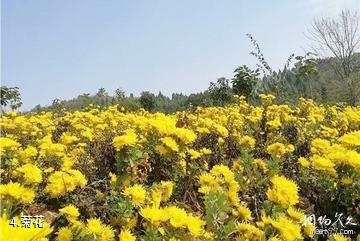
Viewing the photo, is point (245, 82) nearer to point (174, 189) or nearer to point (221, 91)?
point (221, 91)

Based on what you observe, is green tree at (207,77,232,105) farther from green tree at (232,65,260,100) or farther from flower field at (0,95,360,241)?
flower field at (0,95,360,241)

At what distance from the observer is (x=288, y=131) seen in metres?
5.86

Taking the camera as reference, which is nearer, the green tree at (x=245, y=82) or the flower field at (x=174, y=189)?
the flower field at (x=174, y=189)

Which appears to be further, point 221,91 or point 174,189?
point 221,91

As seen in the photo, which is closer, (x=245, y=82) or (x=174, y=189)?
(x=174, y=189)

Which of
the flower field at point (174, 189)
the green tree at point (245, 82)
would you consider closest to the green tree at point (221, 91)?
the green tree at point (245, 82)

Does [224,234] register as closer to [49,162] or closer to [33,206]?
[33,206]

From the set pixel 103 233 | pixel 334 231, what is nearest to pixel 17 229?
pixel 103 233

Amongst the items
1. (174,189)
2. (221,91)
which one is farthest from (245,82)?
(174,189)

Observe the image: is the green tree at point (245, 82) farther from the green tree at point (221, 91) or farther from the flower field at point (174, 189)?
the flower field at point (174, 189)

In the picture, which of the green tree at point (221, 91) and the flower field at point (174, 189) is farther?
the green tree at point (221, 91)

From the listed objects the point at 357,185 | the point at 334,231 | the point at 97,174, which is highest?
the point at 97,174

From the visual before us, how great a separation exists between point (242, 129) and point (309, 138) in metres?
0.84

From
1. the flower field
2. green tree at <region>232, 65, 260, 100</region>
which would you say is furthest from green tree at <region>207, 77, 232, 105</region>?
the flower field
